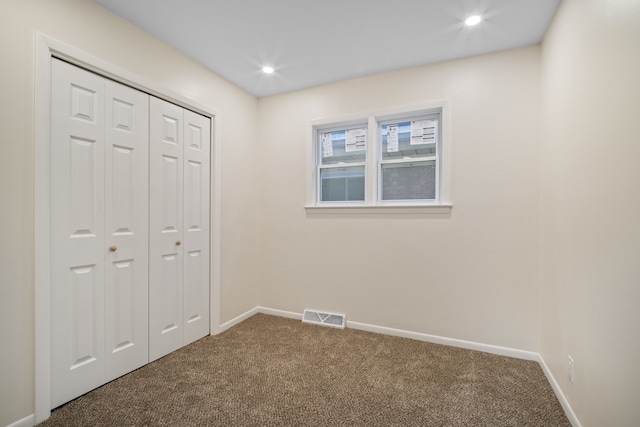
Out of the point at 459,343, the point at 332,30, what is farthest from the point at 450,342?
the point at 332,30

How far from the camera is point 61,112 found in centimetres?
173

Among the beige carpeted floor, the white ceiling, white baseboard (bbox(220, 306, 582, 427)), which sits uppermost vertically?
the white ceiling

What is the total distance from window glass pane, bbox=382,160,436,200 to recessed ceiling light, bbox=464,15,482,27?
1109 millimetres

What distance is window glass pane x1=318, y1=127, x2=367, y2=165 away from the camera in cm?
308

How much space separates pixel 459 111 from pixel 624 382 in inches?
83.4

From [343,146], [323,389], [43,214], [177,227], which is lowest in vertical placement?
[323,389]

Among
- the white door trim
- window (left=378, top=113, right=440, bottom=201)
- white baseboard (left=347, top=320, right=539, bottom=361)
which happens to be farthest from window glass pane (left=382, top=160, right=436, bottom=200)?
the white door trim

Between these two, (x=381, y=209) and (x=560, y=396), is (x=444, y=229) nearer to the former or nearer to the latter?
(x=381, y=209)

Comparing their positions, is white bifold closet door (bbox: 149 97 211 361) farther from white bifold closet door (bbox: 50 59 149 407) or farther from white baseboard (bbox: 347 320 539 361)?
white baseboard (bbox: 347 320 539 361)

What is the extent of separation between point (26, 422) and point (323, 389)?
5.49ft

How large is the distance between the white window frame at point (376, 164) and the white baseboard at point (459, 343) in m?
1.17

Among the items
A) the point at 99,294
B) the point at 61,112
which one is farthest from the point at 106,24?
the point at 99,294

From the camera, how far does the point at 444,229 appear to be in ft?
8.56

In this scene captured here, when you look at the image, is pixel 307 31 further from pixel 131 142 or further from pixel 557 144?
pixel 557 144
